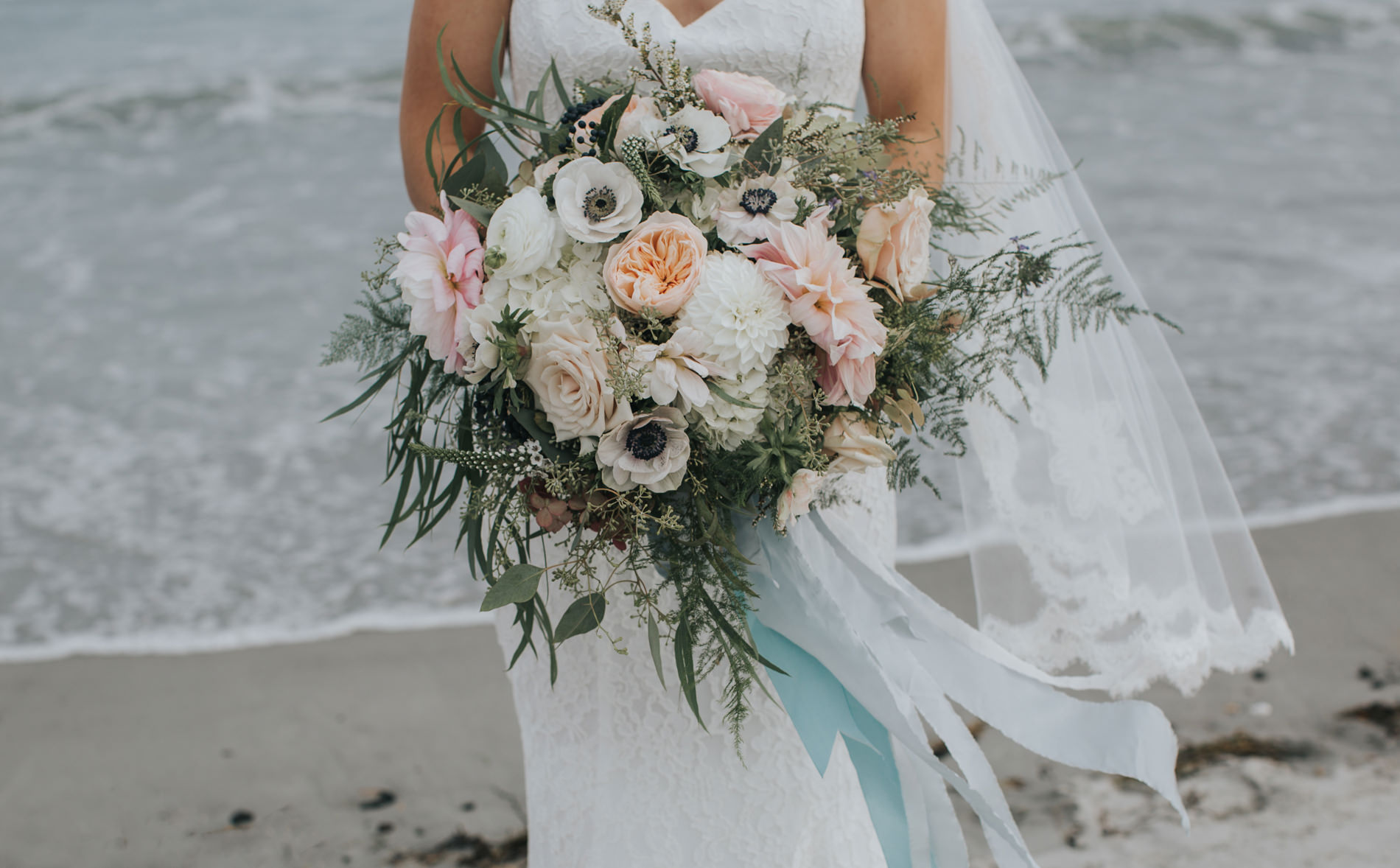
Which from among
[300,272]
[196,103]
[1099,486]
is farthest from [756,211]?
[196,103]

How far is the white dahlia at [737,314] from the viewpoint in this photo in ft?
4.74

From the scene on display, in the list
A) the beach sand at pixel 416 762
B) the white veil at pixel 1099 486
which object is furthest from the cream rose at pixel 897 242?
the beach sand at pixel 416 762

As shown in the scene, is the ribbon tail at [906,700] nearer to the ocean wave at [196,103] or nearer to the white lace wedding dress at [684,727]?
the white lace wedding dress at [684,727]

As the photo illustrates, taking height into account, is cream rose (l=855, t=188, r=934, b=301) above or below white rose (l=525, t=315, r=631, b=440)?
above

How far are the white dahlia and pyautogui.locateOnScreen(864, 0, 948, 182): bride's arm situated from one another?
0.76 meters

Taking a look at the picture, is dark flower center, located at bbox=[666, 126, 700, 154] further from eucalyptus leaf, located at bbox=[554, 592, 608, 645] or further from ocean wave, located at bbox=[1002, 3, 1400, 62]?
ocean wave, located at bbox=[1002, 3, 1400, 62]

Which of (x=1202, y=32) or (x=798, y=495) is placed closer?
(x=798, y=495)

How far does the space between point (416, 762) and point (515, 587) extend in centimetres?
197

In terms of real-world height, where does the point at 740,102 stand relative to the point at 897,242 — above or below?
above

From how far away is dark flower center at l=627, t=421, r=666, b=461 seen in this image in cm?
144

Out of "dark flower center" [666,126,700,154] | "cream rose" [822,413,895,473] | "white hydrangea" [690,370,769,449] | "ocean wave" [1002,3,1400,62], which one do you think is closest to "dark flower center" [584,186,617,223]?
"dark flower center" [666,126,700,154]

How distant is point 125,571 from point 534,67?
3126 mm

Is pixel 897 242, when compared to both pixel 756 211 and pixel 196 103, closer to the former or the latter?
pixel 756 211

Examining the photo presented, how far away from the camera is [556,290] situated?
1.50 m
